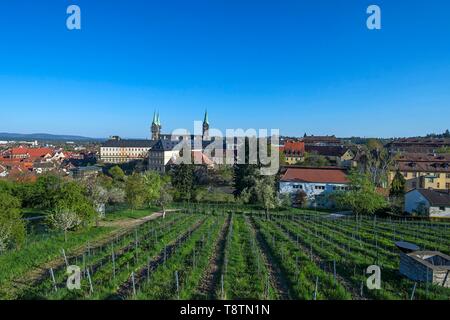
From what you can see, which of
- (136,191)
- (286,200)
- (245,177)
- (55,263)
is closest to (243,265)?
(55,263)

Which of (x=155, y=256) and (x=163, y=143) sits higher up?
(x=163, y=143)

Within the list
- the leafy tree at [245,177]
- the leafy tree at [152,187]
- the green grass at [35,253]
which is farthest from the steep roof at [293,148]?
the green grass at [35,253]

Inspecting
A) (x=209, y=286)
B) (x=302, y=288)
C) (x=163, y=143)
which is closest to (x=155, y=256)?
(x=209, y=286)

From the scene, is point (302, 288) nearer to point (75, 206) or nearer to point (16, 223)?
point (16, 223)

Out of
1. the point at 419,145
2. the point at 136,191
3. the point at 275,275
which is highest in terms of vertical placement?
the point at 419,145

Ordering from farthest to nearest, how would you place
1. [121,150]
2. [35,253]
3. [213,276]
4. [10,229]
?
1. [121,150]
2. [35,253]
3. [10,229]
4. [213,276]

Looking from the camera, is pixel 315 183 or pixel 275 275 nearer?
pixel 275 275

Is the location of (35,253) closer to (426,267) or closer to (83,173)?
(426,267)
